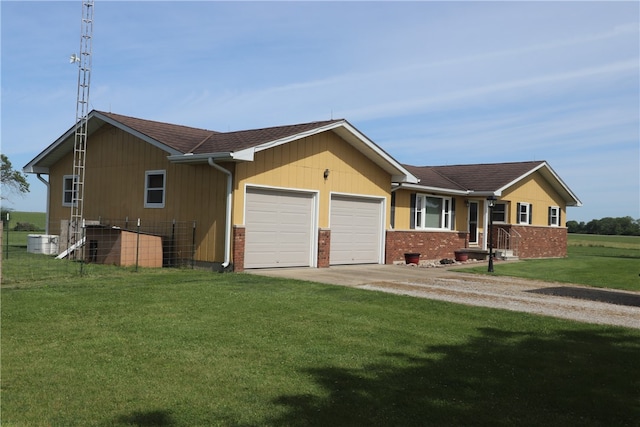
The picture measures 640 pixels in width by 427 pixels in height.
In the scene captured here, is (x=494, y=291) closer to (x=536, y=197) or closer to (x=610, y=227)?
(x=536, y=197)

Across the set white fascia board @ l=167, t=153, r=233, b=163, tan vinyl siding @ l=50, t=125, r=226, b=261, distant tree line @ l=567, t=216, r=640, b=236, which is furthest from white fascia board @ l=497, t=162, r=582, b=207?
distant tree line @ l=567, t=216, r=640, b=236

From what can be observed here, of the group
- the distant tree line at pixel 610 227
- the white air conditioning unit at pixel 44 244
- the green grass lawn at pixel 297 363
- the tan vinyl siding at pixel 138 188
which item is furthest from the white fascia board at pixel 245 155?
the distant tree line at pixel 610 227

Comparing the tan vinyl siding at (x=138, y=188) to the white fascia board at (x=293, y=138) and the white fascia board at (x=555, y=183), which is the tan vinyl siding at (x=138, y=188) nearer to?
the white fascia board at (x=293, y=138)

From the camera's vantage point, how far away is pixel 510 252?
25.8m

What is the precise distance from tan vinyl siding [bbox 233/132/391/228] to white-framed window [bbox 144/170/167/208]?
3.05 meters

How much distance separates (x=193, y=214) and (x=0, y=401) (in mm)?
11245

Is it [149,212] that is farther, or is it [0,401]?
[149,212]

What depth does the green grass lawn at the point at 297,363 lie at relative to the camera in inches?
193

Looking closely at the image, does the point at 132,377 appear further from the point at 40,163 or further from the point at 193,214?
the point at 40,163

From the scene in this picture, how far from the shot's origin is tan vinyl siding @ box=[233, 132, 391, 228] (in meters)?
15.5

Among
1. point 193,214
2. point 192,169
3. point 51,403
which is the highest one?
point 192,169

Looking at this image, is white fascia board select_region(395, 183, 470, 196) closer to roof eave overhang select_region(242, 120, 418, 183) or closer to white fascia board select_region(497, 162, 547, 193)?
roof eave overhang select_region(242, 120, 418, 183)

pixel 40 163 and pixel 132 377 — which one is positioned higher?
pixel 40 163

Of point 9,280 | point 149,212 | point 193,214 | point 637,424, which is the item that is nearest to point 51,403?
point 637,424
